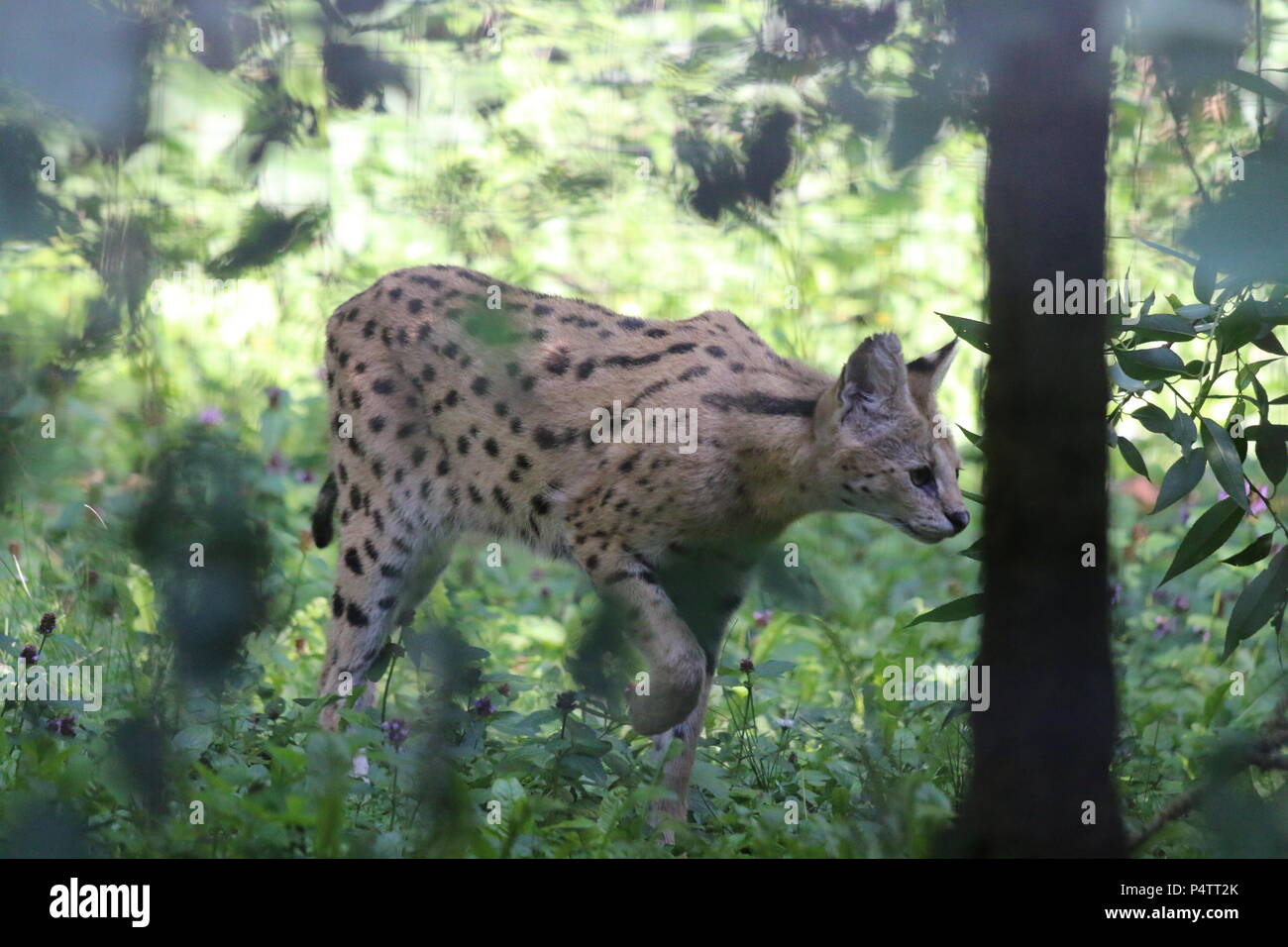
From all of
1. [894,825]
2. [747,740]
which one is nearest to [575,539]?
[747,740]

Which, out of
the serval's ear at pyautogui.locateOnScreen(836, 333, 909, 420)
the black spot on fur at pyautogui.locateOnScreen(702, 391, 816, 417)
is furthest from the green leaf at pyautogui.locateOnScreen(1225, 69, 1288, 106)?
the black spot on fur at pyautogui.locateOnScreen(702, 391, 816, 417)

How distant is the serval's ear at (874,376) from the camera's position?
13.4 feet

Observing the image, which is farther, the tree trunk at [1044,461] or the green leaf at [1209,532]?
the green leaf at [1209,532]

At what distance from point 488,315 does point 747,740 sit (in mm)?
3039

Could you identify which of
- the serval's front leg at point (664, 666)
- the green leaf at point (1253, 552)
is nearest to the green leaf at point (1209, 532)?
the green leaf at point (1253, 552)

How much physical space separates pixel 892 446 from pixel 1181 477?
3.21 ft

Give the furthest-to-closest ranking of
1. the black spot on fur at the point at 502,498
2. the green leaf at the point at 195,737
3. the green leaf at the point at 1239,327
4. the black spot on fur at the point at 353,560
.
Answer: the black spot on fur at the point at 353,560 < the black spot on fur at the point at 502,498 < the green leaf at the point at 195,737 < the green leaf at the point at 1239,327

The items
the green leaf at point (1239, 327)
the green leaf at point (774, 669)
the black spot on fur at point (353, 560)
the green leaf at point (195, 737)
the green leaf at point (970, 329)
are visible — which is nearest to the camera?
the green leaf at point (1239, 327)

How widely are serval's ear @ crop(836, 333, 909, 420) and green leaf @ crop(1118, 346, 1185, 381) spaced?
2.71 ft

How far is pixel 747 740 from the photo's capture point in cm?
470

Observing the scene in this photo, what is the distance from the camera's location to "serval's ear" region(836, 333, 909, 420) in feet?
13.4

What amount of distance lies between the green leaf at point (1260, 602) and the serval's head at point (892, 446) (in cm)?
87

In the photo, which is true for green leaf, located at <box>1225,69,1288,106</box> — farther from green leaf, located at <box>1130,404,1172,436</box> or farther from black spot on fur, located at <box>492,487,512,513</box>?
black spot on fur, located at <box>492,487,512,513</box>

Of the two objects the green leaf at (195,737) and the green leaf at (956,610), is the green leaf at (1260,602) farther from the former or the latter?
the green leaf at (195,737)
